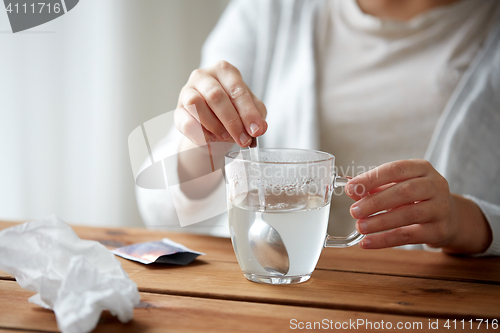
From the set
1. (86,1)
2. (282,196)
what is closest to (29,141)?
(86,1)

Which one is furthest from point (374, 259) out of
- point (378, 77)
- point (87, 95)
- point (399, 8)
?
point (87, 95)

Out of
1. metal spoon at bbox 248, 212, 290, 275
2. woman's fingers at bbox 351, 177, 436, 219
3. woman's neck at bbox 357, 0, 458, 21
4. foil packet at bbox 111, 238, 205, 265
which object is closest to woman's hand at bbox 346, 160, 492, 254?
woman's fingers at bbox 351, 177, 436, 219

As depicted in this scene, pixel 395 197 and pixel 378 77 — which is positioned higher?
pixel 378 77

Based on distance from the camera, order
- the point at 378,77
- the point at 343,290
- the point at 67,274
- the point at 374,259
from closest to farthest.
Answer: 1. the point at 67,274
2. the point at 343,290
3. the point at 374,259
4. the point at 378,77

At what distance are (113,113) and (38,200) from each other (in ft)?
1.44

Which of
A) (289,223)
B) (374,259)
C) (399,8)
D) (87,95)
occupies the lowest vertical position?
(374,259)

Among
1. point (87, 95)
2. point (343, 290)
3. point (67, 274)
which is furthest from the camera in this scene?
point (87, 95)

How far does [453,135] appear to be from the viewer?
2.99 feet

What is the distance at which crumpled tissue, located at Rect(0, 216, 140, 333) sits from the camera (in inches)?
14.3

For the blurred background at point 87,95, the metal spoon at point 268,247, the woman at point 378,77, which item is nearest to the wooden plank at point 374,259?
the metal spoon at point 268,247

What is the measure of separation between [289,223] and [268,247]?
35 mm

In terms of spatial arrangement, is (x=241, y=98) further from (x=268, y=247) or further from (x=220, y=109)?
(x=268, y=247)

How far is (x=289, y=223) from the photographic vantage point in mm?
465

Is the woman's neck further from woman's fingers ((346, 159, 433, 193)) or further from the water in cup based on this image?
the water in cup
